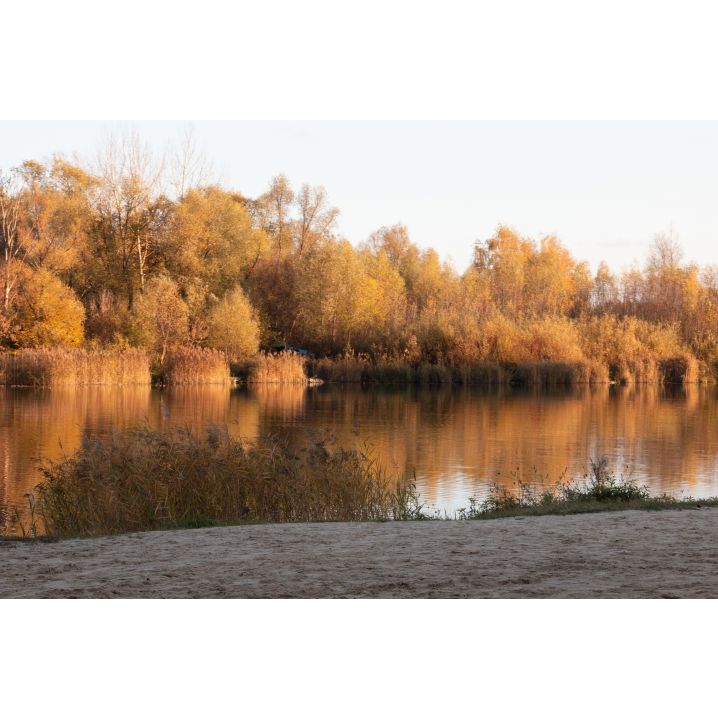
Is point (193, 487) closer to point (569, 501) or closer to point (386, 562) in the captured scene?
point (386, 562)

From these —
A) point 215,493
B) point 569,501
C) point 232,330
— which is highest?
point 232,330

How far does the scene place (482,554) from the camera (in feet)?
21.7

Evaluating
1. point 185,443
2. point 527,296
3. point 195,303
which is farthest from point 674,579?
point 527,296

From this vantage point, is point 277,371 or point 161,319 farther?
point 161,319

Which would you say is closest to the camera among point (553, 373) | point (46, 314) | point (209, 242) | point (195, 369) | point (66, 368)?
point (66, 368)

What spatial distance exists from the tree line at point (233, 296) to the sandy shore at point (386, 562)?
35.7 meters

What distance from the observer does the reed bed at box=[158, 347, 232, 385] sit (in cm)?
4034

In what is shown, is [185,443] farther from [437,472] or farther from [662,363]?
[662,363]

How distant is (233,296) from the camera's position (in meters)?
46.0

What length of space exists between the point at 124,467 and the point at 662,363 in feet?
137

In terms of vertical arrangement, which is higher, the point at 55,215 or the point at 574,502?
the point at 55,215

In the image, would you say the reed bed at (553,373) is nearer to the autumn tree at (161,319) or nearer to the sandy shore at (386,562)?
the autumn tree at (161,319)

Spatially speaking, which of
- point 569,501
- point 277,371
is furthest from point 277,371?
point 569,501

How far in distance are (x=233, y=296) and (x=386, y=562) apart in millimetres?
40680
